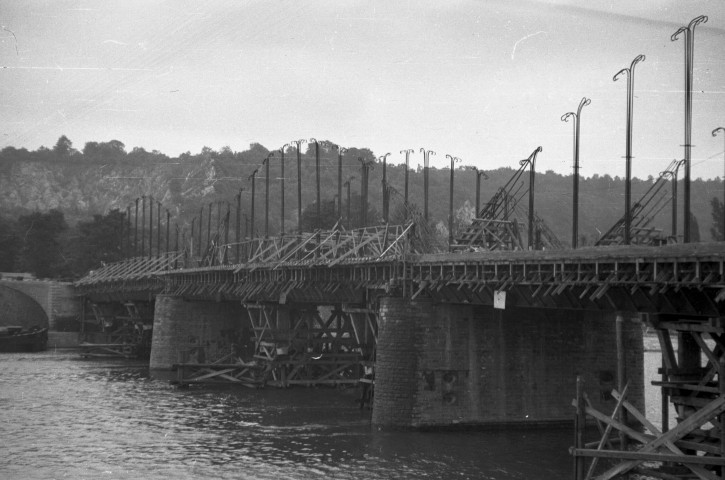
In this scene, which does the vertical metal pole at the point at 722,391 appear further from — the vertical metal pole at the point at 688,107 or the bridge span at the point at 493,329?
the vertical metal pole at the point at 688,107

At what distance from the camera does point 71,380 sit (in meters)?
63.2

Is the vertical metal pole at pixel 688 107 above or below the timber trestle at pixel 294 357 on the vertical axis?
above

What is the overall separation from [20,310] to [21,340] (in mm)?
16675

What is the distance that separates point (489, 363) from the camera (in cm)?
4100

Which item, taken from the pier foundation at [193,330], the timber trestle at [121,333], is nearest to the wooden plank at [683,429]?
the pier foundation at [193,330]

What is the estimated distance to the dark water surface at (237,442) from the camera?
3281cm

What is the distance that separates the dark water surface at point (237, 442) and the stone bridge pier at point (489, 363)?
1.10 m

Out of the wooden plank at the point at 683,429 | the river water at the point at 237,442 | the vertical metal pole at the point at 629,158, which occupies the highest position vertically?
the vertical metal pole at the point at 629,158

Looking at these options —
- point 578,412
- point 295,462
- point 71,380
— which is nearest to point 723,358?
point 578,412

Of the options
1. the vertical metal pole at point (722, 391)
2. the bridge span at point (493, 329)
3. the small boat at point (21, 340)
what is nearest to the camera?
the vertical metal pole at point (722, 391)

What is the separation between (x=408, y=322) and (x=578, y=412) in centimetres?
1430

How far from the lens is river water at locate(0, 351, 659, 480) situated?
32781 mm

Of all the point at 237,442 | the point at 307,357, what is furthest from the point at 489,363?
the point at 307,357

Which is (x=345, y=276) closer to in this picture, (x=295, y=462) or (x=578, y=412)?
(x=295, y=462)
